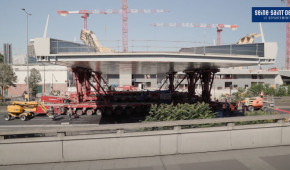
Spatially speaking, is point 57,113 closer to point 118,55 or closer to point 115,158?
point 118,55

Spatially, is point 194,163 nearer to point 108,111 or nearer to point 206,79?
point 108,111

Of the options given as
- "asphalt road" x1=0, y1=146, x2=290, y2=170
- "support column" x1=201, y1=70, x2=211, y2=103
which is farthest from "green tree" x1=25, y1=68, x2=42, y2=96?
"asphalt road" x1=0, y1=146, x2=290, y2=170

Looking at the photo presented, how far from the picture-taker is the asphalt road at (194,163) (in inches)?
204

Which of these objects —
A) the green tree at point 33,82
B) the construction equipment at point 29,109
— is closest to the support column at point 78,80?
the construction equipment at point 29,109

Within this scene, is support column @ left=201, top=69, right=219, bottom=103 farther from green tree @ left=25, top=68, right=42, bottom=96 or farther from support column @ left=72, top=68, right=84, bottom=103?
green tree @ left=25, top=68, right=42, bottom=96

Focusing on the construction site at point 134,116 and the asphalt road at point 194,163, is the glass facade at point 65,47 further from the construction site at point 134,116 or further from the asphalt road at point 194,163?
the asphalt road at point 194,163

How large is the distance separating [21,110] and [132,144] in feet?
55.8

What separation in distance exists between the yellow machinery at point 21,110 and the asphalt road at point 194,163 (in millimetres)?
14672

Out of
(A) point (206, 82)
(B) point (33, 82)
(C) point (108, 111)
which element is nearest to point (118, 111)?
(C) point (108, 111)

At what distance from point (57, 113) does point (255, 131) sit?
18.7 m

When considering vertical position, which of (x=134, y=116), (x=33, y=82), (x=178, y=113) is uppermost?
(x=33, y=82)

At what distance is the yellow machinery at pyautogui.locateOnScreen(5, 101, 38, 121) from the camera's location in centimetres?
1775

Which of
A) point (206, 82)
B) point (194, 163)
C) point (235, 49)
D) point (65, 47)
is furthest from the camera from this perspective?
point (206, 82)

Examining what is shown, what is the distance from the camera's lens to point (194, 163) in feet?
17.8
